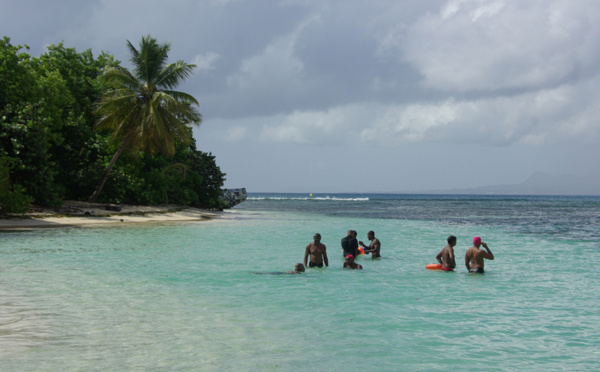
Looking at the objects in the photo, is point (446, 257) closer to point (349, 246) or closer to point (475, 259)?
point (475, 259)

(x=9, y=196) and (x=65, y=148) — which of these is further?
(x=65, y=148)

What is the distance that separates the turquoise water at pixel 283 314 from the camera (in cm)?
→ 650

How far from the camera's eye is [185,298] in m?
10.3

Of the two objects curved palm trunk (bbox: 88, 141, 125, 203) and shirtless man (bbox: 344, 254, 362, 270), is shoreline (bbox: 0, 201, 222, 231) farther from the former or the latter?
shirtless man (bbox: 344, 254, 362, 270)

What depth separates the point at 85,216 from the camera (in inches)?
1251

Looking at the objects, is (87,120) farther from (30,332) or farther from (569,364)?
(569,364)

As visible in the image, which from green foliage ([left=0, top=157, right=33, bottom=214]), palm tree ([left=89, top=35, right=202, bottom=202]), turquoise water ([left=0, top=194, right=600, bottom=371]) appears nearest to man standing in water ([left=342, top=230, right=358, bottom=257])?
turquoise water ([left=0, top=194, right=600, bottom=371])

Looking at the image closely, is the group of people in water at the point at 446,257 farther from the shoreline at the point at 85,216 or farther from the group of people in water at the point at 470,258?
the shoreline at the point at 85,216

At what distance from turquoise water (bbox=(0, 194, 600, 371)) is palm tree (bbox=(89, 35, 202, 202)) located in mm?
18956

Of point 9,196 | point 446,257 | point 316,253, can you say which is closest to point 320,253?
point 316,253

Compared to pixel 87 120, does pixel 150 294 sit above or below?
below

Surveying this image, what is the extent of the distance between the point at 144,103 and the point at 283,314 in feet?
99.7

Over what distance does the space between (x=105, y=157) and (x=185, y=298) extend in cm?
2956

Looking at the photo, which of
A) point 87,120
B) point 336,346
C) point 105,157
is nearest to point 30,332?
point 336,346
